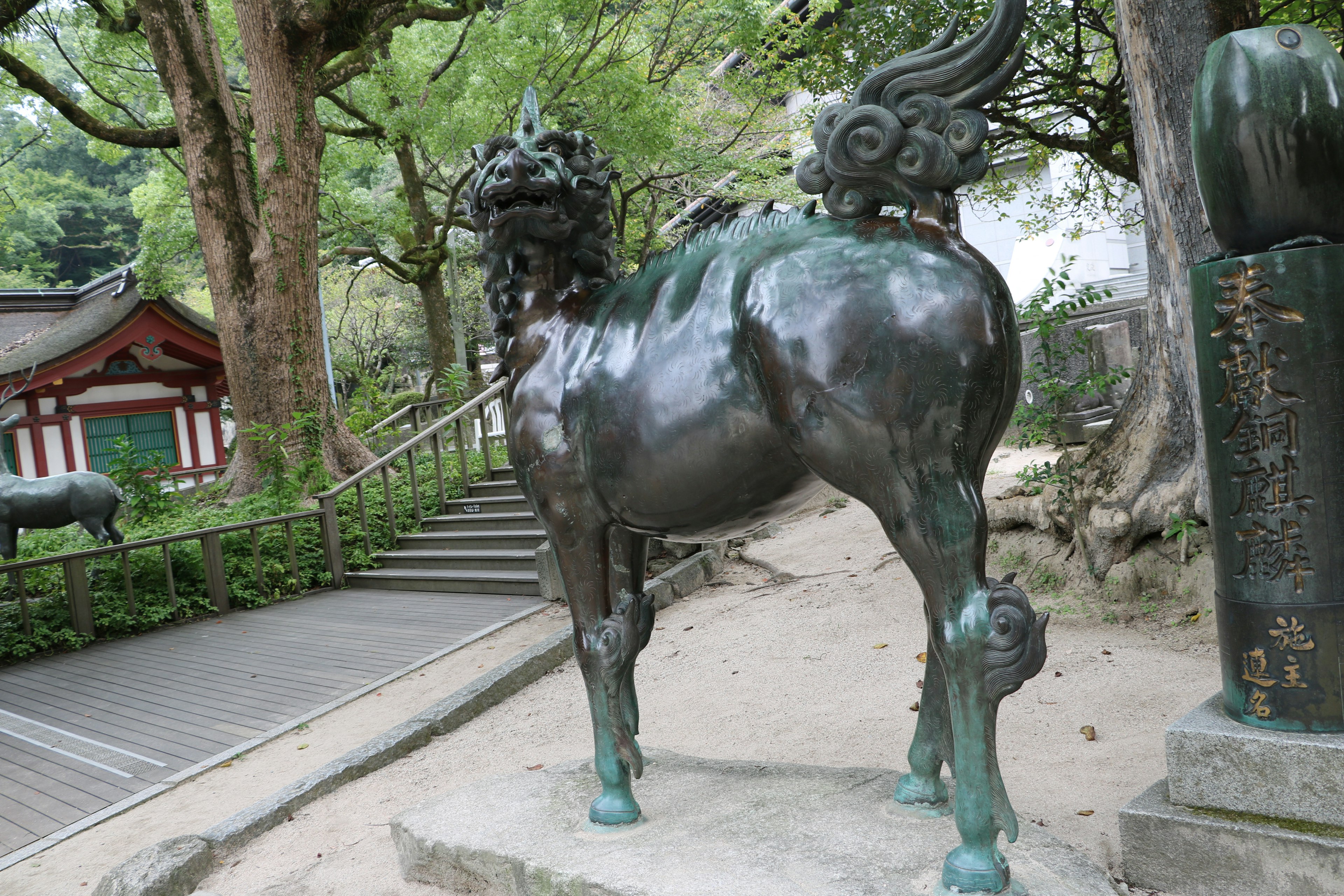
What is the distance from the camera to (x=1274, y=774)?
2.49m

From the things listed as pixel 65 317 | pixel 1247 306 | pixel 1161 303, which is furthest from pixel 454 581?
pixel 65 317

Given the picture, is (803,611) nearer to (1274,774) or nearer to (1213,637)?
(1213,637)

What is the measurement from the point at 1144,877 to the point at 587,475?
6.86ft

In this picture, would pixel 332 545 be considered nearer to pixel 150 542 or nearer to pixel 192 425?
pixel 150 542

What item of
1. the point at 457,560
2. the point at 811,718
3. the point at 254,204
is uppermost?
the point at 254,204

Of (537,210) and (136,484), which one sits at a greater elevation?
(537,210)

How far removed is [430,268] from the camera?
16.5m

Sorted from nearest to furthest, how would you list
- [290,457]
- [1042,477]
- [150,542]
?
1. [1042,477]
2. [150,542]
3. [290,457]

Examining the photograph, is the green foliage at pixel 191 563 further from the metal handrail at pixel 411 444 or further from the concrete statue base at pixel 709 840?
the concrete statue base at pixel 709 840

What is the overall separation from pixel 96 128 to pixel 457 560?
804cm

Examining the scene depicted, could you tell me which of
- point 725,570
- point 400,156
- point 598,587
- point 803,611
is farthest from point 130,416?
point 598,587

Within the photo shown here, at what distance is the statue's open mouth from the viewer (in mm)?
2541

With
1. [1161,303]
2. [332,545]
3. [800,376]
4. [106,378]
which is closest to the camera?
[800,376]

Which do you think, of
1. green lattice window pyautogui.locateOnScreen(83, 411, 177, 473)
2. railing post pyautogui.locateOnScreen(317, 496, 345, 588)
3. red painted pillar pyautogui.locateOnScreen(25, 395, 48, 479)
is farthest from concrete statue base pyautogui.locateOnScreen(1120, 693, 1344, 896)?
red painted pillar pyautogui.locateOnScreen(25, 395, 48, 479)
